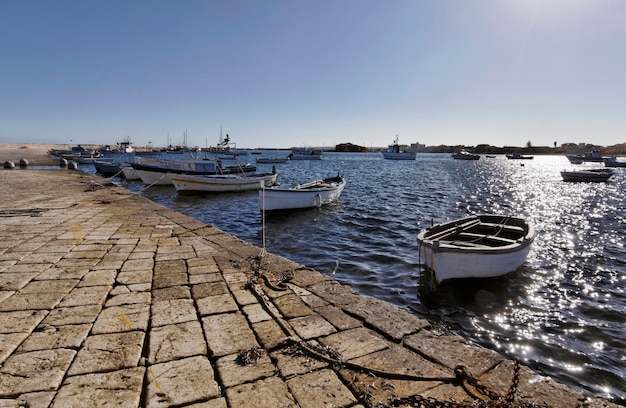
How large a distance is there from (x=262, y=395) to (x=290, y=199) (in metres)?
12.1

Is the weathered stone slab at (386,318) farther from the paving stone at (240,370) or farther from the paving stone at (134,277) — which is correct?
the paving stone at (134,277)

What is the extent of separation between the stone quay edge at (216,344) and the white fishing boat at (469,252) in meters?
2.88

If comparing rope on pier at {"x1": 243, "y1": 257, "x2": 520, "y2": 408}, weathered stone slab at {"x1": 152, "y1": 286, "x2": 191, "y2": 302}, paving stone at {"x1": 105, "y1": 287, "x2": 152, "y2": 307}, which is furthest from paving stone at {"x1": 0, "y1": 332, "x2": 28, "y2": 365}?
rope on pier at {"x1": 243, "y1": 257, "x2": 520, "y2": 408}

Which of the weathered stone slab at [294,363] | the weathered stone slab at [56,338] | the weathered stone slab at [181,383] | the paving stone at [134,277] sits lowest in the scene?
the weathered stone slab at [294,363]

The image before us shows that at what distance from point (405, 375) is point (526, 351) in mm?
3365

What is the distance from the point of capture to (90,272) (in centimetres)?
453

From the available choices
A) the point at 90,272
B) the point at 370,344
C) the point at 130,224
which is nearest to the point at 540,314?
the point at 370,344

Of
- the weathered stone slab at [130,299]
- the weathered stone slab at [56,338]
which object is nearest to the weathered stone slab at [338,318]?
the weathered stone slab at [130,299]

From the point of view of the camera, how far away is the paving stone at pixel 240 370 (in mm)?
2465

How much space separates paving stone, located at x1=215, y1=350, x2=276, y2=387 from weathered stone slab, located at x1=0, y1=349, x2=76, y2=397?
3.73ft

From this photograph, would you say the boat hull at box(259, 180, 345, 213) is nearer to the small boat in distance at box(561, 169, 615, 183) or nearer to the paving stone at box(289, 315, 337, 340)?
the paving stone at box(289, 315, 337, 340)

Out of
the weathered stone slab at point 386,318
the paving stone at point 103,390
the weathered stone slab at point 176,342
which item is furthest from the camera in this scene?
the weathered stone slab at point 386,318

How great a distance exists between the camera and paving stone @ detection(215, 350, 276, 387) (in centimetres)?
246

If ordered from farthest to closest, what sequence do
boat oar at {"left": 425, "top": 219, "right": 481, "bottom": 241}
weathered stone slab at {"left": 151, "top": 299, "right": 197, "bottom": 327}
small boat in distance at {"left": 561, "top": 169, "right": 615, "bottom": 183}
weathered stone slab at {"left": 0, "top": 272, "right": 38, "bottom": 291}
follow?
small boat in distance at {"left": 561, "top": 169, "right": 615, "bottom": 183} < boat oar at {"left": 425, "top": 219, "right": 481, "bottom": 241} < weathered stone slab at {"left": 0, "top": 272, "right": 38, "bottom": 291} < weathered stone slab at {"left": 151, "top": 299, "right": 197, "bottom": 327}
